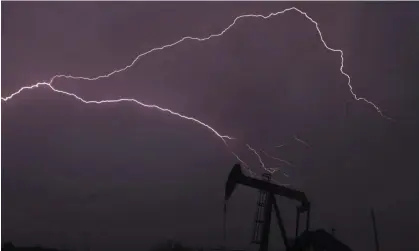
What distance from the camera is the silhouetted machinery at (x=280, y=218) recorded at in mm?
4352

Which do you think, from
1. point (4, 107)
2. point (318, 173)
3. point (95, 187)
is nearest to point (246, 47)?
point (318, 173)

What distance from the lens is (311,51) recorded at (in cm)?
452

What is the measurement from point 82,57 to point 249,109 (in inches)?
59.5

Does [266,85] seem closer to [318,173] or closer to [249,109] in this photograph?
[249,109]

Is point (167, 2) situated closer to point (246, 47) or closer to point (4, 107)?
point (246, 47)

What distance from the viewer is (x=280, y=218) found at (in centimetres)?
456

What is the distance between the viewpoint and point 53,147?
176 inches

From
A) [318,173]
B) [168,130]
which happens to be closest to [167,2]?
[168,130]

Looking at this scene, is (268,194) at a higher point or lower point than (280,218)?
higher

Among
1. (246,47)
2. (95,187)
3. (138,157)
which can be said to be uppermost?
(246,47)

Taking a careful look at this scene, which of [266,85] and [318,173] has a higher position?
[266,85]

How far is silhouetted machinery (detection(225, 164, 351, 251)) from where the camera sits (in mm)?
4352

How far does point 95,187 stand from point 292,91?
191 centimetres

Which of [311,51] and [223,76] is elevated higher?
[311,51]
